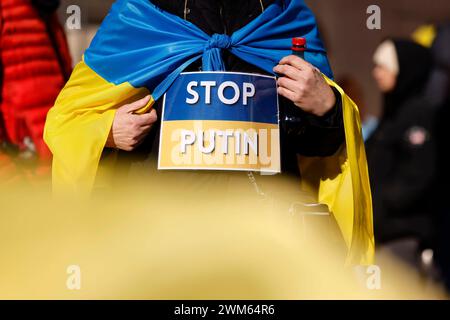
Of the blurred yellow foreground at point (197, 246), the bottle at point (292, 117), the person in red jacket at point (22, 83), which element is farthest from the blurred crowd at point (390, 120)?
the bottle at point (292, 117)

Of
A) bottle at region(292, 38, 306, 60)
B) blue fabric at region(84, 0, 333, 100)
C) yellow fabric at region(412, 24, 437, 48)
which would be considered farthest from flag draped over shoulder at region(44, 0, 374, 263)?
yellow fabric at region(412, 24, 437, 48)

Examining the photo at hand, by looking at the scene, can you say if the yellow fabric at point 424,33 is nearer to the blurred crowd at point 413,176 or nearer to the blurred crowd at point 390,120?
the blurred crowd at point 390,120

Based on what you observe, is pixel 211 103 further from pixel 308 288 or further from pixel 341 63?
pixel 341 63

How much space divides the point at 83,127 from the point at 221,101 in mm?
537

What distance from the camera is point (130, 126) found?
3.40 meters

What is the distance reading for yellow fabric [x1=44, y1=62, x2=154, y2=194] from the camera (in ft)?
11.5

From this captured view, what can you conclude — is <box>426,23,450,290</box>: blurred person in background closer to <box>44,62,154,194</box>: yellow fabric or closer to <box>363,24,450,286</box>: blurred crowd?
<box>363,24,450,286</box>: blurred crowd

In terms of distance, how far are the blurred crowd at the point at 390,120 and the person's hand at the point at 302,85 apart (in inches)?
64.5

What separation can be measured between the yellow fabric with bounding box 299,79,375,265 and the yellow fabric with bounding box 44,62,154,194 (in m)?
0.74

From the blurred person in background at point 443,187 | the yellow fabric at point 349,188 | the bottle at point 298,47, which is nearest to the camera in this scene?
the bottle at point 298,47

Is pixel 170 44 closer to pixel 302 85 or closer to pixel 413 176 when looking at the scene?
pixel 302 85

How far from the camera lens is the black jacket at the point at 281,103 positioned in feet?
11.4

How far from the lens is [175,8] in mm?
3535
